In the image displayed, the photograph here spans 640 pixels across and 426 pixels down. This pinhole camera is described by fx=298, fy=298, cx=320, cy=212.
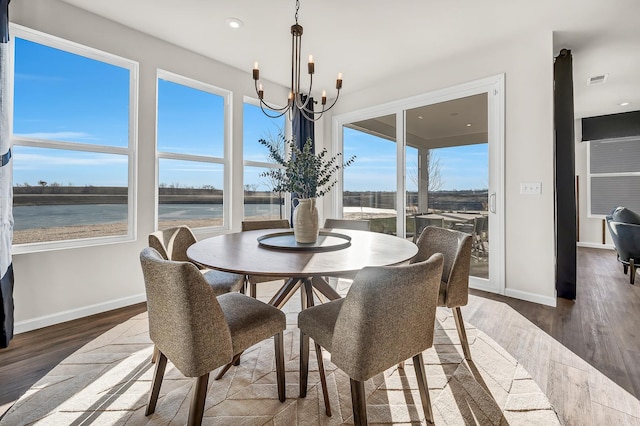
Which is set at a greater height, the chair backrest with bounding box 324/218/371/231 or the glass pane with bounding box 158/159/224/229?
the glass pane with bounding box 158/159/224/229

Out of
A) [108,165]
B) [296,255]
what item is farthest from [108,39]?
[296,255]

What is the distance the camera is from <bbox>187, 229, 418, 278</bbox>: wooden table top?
1.24m

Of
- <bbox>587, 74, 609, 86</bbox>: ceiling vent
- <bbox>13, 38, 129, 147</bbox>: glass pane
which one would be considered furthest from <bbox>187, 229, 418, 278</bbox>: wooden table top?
<bbox>587, 74, 609, 86</bbox>: ceiling vent

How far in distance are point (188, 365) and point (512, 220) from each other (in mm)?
3198

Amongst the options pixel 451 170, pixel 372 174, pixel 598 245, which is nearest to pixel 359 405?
pixel 451 170

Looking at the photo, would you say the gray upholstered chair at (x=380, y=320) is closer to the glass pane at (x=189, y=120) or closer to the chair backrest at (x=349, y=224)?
the chair backrest at (x=349, y=224)

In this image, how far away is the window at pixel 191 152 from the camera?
10.6 ft

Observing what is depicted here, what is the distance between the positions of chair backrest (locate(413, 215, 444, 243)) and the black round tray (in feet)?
6.71

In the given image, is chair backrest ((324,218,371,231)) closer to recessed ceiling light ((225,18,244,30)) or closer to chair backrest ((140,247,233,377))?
chair backrest ((140,247,233,377))

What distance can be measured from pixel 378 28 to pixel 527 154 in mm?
1916

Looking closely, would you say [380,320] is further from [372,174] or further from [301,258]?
[372,174]

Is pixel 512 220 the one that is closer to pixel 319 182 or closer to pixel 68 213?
pixel 319 182

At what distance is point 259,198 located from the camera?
4.11 m

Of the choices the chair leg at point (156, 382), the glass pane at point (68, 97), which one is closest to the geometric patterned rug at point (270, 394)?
the chair leg at point (156, 382)
